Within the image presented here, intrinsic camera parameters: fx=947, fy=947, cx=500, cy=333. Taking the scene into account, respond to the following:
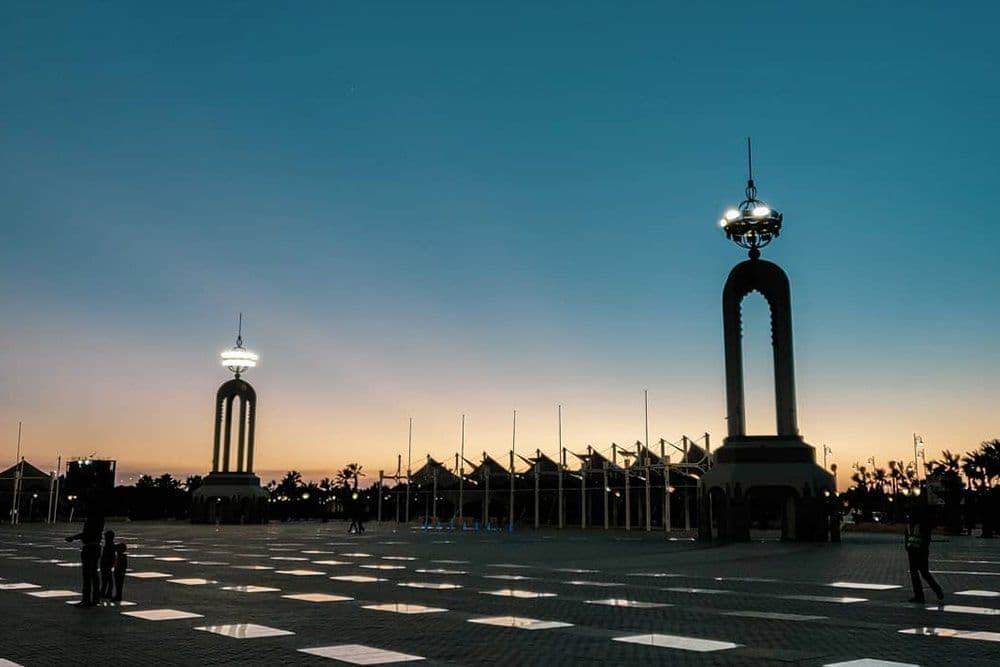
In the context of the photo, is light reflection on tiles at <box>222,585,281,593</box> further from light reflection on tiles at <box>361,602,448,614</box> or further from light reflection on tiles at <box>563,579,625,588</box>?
light reflection on tiles at <box>563,579,625,588</box>

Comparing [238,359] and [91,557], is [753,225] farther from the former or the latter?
[238,359]

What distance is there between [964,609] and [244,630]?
1268 cm

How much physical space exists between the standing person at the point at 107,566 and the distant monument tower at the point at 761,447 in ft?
106

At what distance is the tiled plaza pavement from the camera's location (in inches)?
486

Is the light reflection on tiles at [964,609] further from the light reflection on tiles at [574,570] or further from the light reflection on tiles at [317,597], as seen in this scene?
the light reflection on tiles at [317,597]

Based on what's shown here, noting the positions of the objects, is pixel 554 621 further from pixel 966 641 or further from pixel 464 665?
pixel 966 641

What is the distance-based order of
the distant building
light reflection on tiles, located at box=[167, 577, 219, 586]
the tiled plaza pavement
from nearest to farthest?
the tiled plaza pavement → light reflection on tiles, located at box=[167, 577, 219, 586] → the distant building

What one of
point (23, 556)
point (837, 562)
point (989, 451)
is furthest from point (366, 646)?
point (989, 451)

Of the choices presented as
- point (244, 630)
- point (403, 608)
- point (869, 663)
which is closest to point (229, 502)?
point (403, 608)

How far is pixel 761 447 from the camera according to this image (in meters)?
46.0

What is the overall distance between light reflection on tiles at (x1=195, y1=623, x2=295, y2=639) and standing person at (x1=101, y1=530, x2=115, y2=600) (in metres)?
5.16

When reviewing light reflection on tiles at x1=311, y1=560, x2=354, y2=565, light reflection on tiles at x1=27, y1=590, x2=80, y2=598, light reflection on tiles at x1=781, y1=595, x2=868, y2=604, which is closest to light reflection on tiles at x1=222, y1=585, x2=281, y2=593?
light reflection on tiles at x1=27, y1=590, x2=80, y2=598

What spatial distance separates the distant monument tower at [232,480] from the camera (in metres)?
101

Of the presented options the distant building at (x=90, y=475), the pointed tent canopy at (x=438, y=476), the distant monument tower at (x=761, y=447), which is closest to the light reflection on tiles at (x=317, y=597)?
the distant building at (x=90, y=475)
